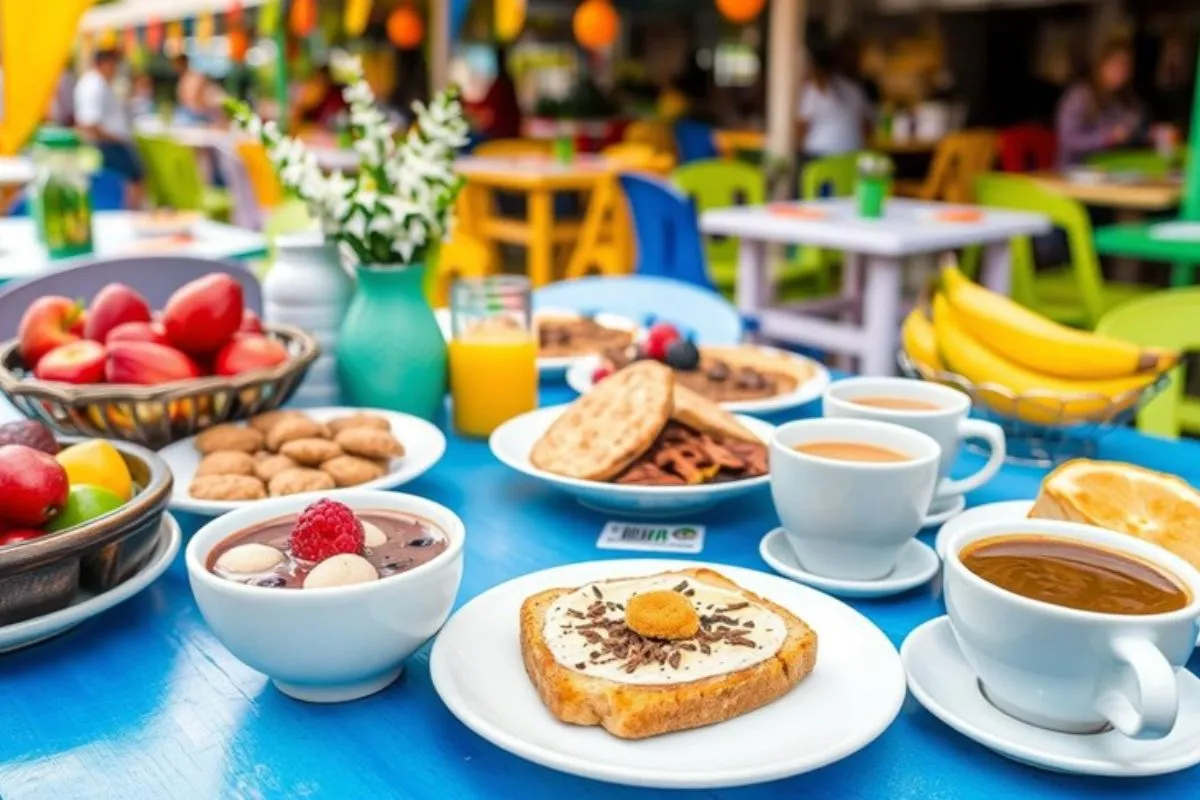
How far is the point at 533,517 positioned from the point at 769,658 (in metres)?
0.49

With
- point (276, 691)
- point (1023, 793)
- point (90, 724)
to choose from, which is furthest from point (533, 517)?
point (1023, 793)

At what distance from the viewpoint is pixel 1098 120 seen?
Result: 7656mm

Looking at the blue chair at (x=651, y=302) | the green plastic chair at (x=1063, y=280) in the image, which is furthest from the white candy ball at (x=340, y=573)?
the green plastic chair at (x=1063, y=280)

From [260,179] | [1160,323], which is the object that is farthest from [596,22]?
[1160,323]

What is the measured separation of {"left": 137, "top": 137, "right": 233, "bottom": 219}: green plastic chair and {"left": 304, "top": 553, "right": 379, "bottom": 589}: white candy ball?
6.66 meters

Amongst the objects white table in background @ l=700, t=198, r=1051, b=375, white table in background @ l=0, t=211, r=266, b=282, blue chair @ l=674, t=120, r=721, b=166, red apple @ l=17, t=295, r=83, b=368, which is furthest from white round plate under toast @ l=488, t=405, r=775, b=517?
blue chair @ l=674, t=120, r=721, b=166

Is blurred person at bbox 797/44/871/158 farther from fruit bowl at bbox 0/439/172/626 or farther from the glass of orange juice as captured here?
fruit bowl at bbox 0/439/172/626

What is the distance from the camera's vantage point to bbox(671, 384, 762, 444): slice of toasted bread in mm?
1285

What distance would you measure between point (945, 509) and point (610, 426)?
39cm

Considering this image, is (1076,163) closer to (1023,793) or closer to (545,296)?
(545,296)

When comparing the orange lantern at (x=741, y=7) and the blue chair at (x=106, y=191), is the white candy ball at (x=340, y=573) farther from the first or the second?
Answer: the orange lantern at (x=741, y=7)

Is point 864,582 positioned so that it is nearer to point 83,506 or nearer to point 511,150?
point 83,506

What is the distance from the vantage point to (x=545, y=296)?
255cm

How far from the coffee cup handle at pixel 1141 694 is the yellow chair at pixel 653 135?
9.24 m
